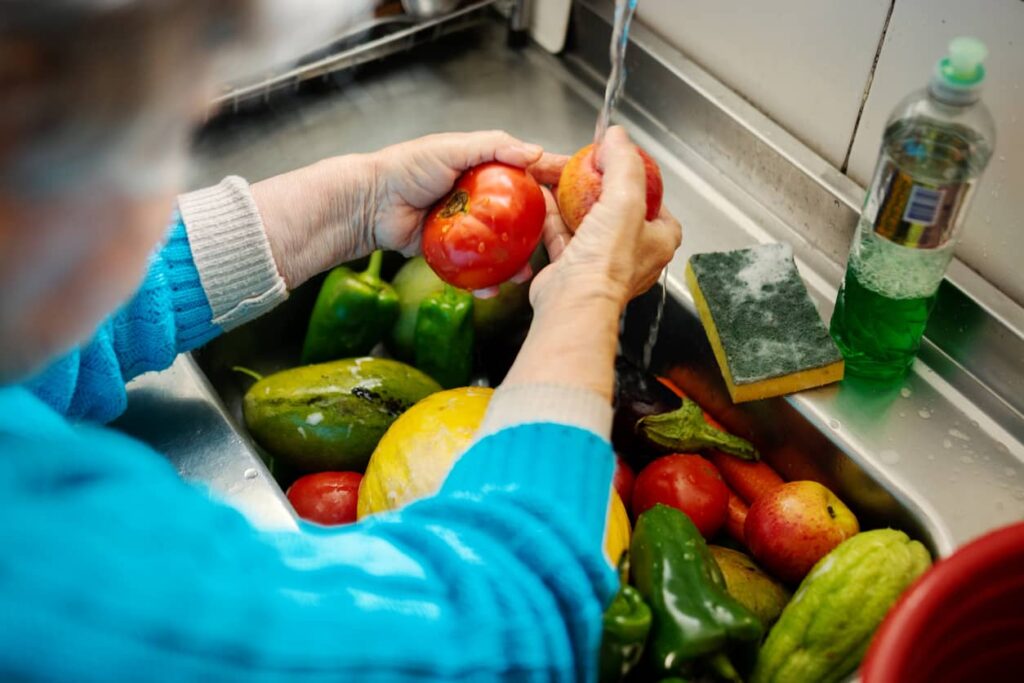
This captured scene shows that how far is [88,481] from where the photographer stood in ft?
2.06

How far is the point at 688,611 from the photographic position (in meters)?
0.92

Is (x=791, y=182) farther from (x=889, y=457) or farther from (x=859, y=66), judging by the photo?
(x=889, y=457)

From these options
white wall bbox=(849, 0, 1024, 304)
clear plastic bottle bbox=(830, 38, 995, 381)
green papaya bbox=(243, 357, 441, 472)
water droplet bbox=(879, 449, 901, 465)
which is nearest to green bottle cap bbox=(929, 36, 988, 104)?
clear plastic bottle bbox=(830, 38, 995, 381)

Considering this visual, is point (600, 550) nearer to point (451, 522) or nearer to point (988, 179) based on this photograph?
point (451, 522)

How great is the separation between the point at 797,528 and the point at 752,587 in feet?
0.25

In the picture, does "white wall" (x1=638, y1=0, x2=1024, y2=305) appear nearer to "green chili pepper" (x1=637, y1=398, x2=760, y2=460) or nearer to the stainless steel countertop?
the stainless steel countertop

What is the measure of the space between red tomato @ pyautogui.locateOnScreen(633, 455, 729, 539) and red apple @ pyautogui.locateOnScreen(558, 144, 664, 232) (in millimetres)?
284

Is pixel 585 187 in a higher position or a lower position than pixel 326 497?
higher

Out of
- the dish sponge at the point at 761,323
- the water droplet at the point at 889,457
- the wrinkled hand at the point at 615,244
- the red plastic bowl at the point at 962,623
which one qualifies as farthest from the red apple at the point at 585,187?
the red plastic bowl at the point at 962,623

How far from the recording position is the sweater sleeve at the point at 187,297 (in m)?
1.03

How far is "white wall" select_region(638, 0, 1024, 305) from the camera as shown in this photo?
3.43 feet

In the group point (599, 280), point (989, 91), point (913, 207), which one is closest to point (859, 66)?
point (989, 91)

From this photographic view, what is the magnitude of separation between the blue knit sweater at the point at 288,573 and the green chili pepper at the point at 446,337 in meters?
0.41

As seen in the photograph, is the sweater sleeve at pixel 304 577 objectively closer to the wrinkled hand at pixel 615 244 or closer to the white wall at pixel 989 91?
the wrinkled hand at pixel 615 244
